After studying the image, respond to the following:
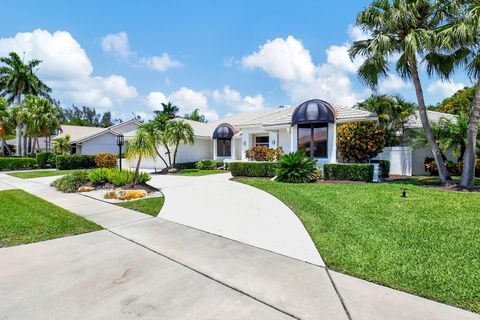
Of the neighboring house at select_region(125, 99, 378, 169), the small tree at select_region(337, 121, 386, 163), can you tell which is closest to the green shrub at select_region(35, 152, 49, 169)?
the neighboring house at select_region(125, 99, 378, 169)

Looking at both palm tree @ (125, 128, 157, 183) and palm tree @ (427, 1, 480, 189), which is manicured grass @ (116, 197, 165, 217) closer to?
palm tree @ (125, 128, 157, 183)

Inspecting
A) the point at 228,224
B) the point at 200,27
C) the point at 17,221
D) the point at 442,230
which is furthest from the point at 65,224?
the point at 200,27

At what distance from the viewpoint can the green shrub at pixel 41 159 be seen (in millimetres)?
26970

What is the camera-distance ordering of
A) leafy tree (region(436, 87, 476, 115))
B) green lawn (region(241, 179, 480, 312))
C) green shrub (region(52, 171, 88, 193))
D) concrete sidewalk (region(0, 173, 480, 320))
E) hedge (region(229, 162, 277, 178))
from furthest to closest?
leafy tree (region(436, 87, 476, 115)) → hedge (region(229, 162, 277, 178)) → green shrub (region(52, 171, 88, 193)) → green lawn (region(241, 179, 480, 312)) → concrete sidewalk (region(0, 173, 480, 320))

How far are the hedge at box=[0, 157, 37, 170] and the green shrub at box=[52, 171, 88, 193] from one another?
62.5 feet

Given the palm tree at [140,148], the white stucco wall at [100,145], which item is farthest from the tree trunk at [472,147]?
the white stucco wall at [100,145]

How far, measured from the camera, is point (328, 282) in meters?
3.55

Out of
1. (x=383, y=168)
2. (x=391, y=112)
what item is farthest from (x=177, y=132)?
(x=391, y=112)

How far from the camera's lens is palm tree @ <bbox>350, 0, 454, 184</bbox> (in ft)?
37.7

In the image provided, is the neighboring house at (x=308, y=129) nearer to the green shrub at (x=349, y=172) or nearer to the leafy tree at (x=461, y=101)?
the green shrub at (x=349, y=172)

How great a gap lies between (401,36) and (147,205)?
13.9 metres

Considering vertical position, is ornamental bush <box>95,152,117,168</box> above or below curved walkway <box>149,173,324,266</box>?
above

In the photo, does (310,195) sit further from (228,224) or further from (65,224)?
(65,224)

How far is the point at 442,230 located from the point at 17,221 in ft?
33.8
